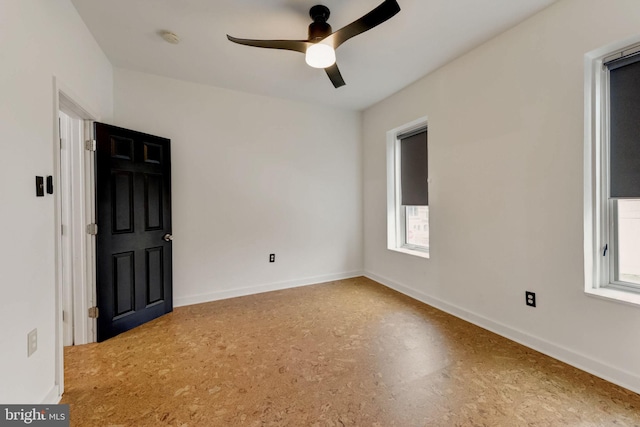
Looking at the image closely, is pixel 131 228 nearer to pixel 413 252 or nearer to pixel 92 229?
pixel 92 229

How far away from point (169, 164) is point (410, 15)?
2881 millimetres

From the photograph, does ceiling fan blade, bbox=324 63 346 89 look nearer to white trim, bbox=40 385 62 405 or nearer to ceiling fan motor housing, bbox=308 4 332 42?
ceiling fan motor housing, bbox=308 4 332 42

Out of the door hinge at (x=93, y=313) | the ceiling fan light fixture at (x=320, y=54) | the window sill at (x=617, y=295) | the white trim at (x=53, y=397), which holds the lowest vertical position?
the white trim at (x=53, y=397)

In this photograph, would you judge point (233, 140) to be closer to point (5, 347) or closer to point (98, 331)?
point (98, 331)

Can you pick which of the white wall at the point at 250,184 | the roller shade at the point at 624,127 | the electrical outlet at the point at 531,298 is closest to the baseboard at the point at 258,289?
the white wall at the point at 250,184

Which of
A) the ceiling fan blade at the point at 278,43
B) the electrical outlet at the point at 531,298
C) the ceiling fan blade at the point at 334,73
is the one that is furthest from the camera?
the ceiling fan blade at the point at 334,73

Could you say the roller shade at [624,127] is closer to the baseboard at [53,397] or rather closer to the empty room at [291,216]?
the empty room at [291,216]

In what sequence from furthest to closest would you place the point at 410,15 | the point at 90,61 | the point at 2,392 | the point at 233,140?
the point at 233,140 < the point at 90,61 < the point at 410,15 < the point at 2,392

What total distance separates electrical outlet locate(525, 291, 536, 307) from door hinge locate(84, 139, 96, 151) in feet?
13.5

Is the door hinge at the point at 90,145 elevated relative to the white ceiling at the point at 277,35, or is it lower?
lower

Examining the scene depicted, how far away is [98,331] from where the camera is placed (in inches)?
96.4

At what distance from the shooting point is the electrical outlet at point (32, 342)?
1485 millimetres

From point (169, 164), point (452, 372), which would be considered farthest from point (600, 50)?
point (169, 164)

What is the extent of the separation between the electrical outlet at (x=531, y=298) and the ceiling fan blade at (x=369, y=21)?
2472mm
